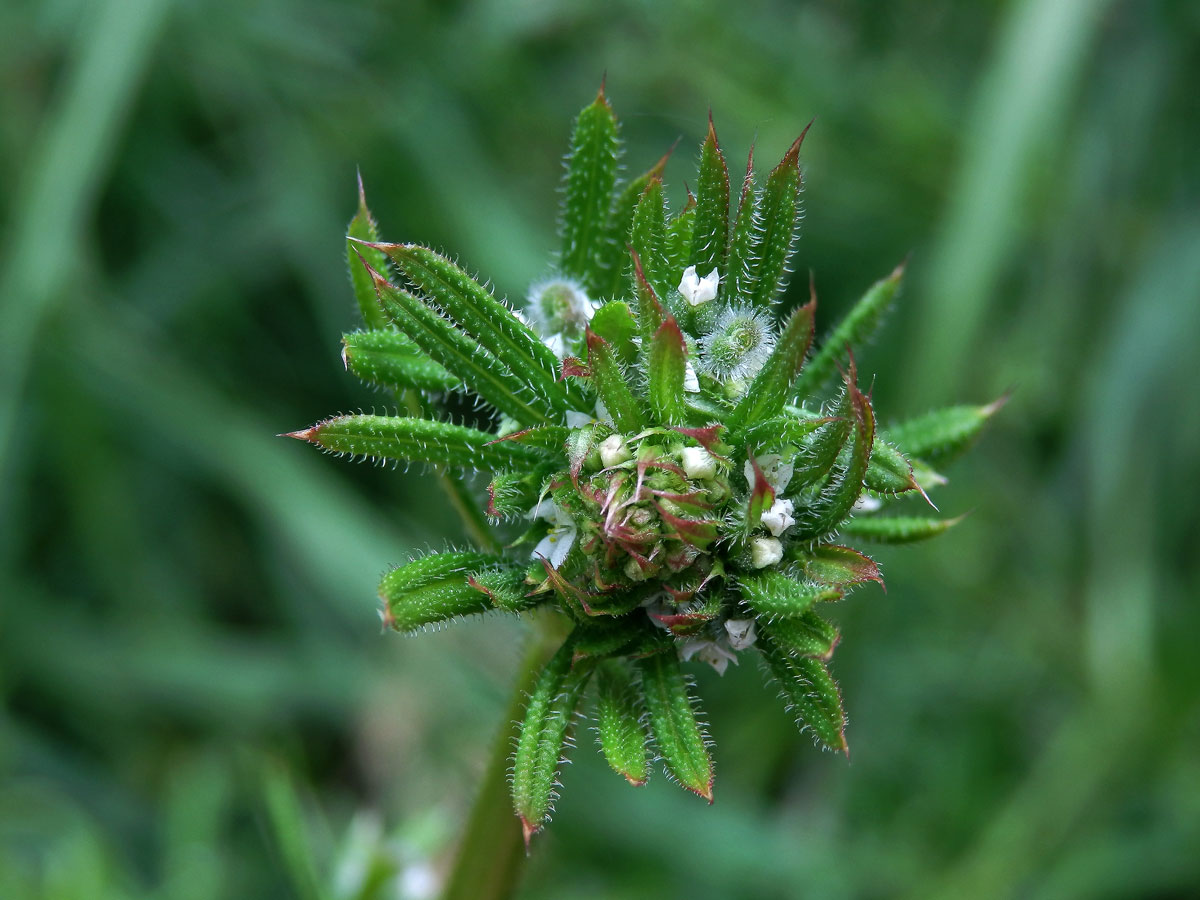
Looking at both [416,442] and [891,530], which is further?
[891,530]

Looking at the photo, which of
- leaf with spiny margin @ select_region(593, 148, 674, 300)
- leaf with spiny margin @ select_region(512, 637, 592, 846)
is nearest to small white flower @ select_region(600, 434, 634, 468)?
leaf with spiny margin @ select_region(512, 637, 592, 846)

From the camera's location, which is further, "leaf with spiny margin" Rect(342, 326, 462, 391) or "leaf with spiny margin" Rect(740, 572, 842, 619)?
"leaf with spiny margin" Rect(342, 326, 462, 391)

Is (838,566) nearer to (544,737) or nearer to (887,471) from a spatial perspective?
(887,471)

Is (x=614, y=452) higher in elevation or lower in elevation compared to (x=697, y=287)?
lower

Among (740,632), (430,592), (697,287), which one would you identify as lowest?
(430,592)

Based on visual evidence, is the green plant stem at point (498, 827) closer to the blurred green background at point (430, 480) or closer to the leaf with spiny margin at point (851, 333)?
the leaf with spiny margin at point (851, 333)

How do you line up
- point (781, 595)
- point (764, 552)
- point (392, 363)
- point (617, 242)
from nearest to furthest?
point (781, 595) < point (764, 552) < point (392, 363) < point (617, 242)

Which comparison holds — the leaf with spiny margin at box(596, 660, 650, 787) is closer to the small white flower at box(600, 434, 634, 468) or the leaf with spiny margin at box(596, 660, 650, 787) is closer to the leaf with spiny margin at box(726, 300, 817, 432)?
the small white flower at box(600, 434, 634, 468)

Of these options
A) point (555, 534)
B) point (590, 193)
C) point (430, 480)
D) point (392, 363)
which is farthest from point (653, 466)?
point (430, 480)
